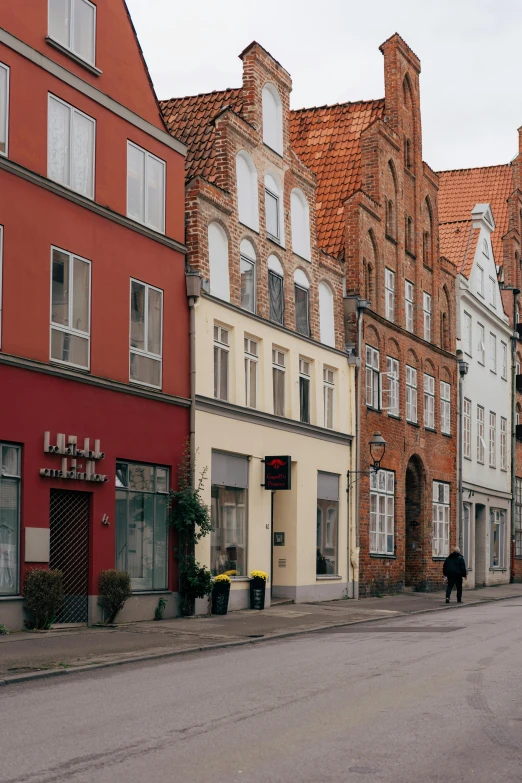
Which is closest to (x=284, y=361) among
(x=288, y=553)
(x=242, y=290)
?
(x=242, y=290)

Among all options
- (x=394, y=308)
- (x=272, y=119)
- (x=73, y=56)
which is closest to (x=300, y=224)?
(x=272, y=119)

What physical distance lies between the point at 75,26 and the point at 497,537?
104 feet

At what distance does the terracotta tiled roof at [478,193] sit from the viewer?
53250 millimetres

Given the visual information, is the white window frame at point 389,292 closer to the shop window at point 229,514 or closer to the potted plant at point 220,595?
the shop window at point 229,514

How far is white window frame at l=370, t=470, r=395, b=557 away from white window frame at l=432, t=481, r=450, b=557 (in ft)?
13.9

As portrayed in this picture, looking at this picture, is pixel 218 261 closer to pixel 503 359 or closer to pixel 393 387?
pixel 393 387

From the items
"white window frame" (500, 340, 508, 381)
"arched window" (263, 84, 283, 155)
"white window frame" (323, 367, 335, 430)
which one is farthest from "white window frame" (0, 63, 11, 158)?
"white window frame" (500, 340, 508, 381)

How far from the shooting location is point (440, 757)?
343 inches

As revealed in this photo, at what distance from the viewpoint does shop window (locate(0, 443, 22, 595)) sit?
19078 mm

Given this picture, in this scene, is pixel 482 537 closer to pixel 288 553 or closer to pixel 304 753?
pixel 288 553

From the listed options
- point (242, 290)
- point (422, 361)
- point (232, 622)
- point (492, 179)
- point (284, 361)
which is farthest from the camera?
point (492, 179)

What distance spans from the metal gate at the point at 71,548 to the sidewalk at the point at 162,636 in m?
0.60

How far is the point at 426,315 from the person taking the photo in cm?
3984

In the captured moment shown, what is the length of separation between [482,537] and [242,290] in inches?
870
